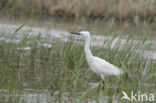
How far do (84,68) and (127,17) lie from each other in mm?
9389

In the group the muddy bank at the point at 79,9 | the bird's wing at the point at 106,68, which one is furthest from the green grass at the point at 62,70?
the muddy bank at the point at 79,9

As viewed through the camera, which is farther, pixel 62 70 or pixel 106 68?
pixel 62 70

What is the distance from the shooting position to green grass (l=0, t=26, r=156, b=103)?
7.28 metres

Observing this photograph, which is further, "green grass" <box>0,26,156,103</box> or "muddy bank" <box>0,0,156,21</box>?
"muddy bank" <box>0,0,156,21</box>

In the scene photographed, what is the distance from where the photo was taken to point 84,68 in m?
8.81

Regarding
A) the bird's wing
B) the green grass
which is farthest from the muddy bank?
the bird's wing

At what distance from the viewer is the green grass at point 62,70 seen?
23.9 ft

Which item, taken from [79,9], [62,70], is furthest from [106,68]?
[79,9]

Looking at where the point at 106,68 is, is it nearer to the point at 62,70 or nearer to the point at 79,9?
the point at 62,70

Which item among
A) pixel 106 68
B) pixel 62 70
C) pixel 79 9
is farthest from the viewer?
pixel 79 9

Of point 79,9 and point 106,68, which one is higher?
point 79,9

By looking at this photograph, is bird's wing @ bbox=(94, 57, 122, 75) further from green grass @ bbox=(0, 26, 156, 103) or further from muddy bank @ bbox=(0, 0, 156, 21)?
muddy bank @ bbox=(0, 0, 156, 21)

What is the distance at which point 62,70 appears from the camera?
825 centimetres

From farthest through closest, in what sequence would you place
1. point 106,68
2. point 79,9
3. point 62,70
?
point 79,9 → point 62,70 → point 106,68
